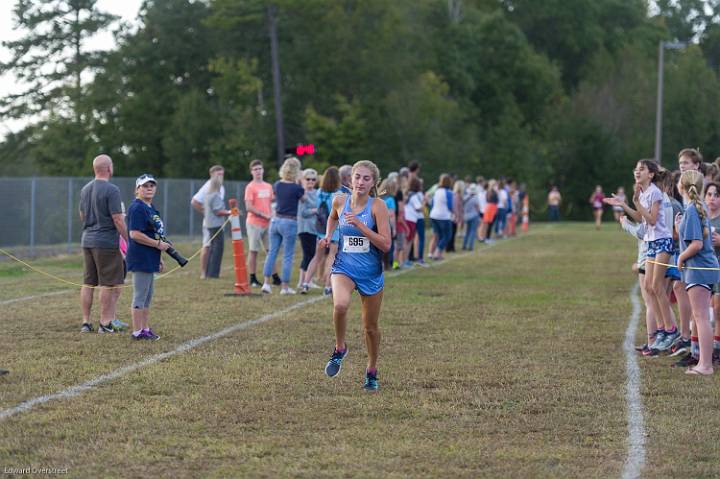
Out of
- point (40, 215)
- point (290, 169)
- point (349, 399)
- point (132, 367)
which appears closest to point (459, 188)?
point (40, 215)

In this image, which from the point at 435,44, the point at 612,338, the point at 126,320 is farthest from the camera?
the point at 435,44

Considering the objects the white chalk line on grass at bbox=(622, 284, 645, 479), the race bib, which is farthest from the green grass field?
the race bib

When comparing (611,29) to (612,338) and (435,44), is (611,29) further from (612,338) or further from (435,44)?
(612,338)

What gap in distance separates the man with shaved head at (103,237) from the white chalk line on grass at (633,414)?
5.13m

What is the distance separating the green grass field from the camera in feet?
22.3

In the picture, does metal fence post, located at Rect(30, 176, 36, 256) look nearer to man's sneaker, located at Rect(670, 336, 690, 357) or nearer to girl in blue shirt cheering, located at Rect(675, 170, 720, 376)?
man's sneaker, located at Rect(670, 336, 690, 357)

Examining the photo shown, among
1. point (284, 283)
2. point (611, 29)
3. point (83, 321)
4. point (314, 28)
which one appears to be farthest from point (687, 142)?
point (83, 321)

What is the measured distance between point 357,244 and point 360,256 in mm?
100

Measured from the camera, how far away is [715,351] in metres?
10.9

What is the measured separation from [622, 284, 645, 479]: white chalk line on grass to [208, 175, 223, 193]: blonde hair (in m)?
7.91

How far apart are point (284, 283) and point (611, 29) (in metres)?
70.9

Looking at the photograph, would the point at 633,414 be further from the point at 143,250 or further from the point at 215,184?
the point at 215,184

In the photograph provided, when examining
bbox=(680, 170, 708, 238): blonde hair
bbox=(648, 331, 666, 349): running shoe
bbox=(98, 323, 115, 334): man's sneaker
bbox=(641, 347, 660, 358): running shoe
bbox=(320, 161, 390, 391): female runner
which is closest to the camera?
bbox=(320, 161, 390, 391): female runner

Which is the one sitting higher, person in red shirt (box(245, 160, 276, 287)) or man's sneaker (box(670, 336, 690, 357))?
person in red shirt (box(245, 160, 276, 287))
